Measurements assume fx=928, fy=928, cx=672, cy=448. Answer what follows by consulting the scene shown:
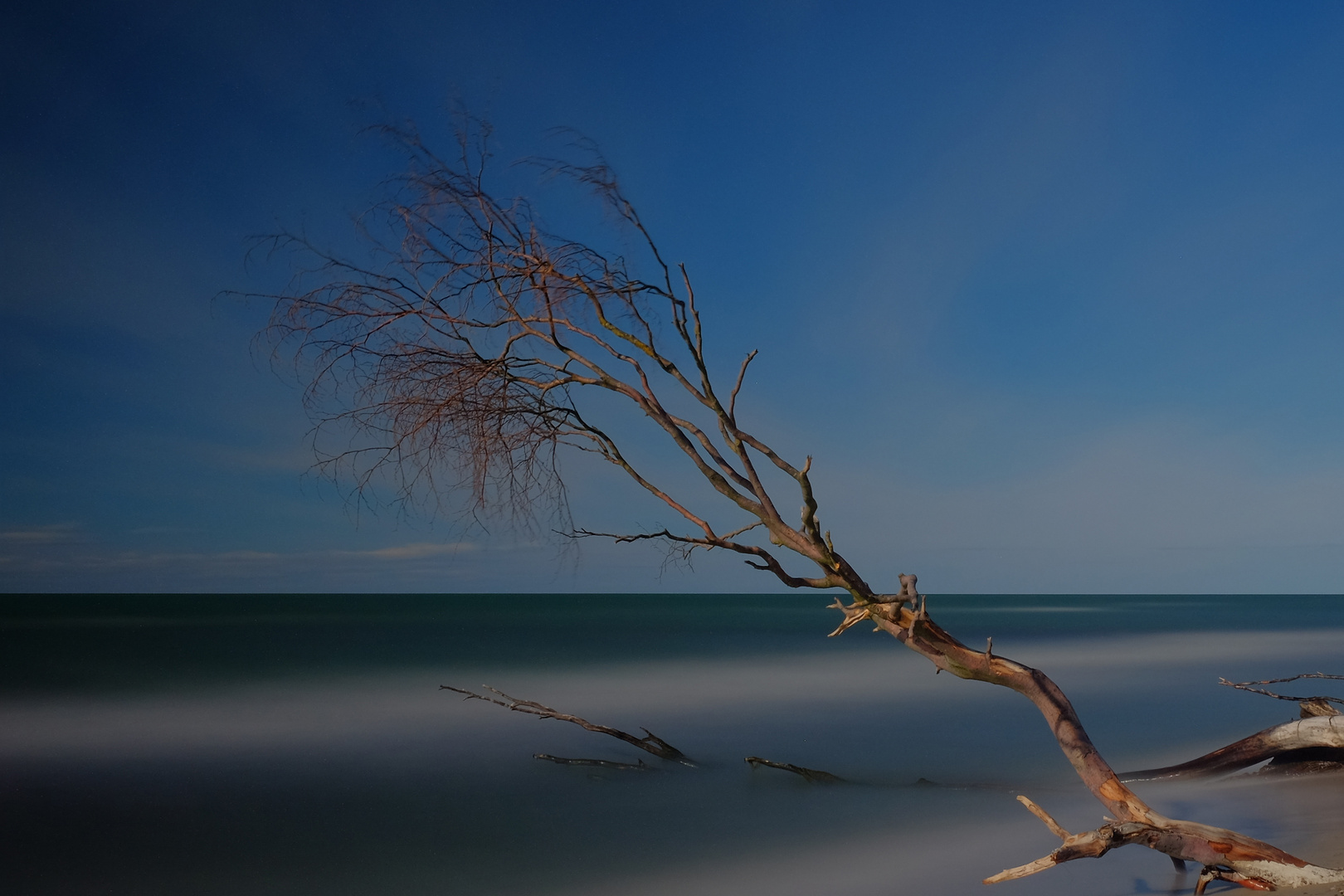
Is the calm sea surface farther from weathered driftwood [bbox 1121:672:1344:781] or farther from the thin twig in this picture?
the thin twig

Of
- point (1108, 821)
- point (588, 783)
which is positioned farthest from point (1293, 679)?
point (588, 783)

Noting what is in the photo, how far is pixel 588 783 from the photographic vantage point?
385 inches

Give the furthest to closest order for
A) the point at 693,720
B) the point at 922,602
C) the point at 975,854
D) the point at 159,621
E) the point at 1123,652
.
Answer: the point at 159,621 < the point at 1123,652 < the point at 693,720 < the point at 975,854 < the point at 922,602

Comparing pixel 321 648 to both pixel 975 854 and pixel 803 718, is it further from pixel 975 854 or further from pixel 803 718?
pixel 975 854

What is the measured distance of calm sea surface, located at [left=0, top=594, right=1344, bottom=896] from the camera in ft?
22.4

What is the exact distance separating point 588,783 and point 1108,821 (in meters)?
6.29

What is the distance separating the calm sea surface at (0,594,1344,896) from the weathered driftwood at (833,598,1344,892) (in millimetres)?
686

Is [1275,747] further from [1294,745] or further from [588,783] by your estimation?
[588,783]

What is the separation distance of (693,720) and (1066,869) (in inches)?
402

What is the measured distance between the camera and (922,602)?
3.92 m

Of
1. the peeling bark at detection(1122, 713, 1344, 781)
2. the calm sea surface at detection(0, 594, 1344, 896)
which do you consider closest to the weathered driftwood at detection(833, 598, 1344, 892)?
the calm sea surface at detection(0, 594, 1344, 896)

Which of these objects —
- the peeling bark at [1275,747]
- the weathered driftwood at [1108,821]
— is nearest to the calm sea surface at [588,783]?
the peeling bark at [1275,747]

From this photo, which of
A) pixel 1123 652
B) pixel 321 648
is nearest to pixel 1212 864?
pixel 1123 652

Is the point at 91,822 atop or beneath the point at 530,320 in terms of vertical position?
beneath
